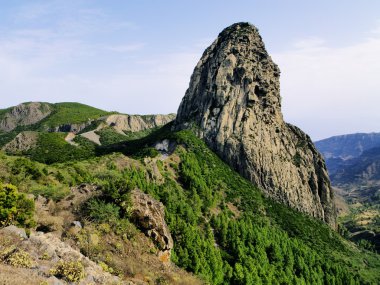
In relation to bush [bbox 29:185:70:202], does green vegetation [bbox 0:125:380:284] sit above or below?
below

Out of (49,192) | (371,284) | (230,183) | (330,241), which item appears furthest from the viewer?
(330,241)

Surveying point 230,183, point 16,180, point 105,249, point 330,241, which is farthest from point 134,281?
point 330,241

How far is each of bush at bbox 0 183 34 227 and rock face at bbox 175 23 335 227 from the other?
363 ft

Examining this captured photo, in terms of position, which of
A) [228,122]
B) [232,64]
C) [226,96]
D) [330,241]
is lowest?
[330,241]

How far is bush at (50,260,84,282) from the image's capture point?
A: 927 inches

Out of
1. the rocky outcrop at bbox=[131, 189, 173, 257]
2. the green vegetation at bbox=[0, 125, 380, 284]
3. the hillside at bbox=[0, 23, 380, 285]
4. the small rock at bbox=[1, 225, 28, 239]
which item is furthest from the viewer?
the green vegetation at bbox=[0, 125, 380, 284]

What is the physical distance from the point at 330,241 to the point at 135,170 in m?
81.2

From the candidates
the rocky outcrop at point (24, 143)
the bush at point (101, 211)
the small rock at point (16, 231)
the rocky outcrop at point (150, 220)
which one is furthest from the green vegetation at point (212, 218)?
the rocky outcrop at point (24, 143)

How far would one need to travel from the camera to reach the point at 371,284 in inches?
4444

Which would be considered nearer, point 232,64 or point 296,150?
point 232,64

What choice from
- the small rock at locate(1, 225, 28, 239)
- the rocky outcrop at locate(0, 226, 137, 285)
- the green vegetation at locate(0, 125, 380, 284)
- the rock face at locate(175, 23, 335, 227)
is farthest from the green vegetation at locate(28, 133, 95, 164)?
the rocky outcrop at locate(0, 226, 137, 285)

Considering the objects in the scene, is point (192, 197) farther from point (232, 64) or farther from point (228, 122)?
point (232, 64)

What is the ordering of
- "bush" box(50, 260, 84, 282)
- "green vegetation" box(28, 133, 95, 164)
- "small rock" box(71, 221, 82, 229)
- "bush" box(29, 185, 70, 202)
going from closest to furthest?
"bush" box(50, 260, 84, 282), "small rock" box(71, 221, 82, 229), "bush" box(29, 185, 70, 202), "green vegetation" box(28, 133, 95, 164)

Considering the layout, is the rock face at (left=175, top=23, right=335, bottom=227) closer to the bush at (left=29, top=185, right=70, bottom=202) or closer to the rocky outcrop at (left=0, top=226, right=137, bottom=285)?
the bush at (left=29, top=185, right=70, bottom=202)
